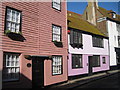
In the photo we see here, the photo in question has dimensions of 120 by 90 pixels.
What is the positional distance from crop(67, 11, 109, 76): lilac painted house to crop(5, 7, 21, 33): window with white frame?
673 centimetres

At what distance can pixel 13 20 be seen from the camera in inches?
351

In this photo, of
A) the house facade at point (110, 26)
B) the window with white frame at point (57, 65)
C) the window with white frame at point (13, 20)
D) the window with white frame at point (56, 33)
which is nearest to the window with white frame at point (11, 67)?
the window with white frame at point (13, 20)

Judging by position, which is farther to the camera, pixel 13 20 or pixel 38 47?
pixel 38 47

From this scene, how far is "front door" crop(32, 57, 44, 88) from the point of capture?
33.2 feet

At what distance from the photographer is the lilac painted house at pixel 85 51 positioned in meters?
15.1

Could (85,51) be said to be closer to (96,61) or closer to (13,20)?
(96,61)

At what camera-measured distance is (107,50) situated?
22.9m

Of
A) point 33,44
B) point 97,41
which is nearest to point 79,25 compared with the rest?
point 97,41

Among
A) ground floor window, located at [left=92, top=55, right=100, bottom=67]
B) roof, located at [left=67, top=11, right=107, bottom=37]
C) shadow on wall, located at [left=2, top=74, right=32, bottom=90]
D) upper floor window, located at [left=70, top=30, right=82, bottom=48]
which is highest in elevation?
roof, located at [left=67, top=11, right=107, bottom=37]

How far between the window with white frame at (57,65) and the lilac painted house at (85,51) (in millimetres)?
2156

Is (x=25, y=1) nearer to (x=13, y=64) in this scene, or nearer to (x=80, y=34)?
(x=13, y=64)

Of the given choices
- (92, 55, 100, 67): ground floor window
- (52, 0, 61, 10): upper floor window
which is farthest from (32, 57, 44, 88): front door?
(92, 55, 100, 67): ground floor window

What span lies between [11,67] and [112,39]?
20.3m

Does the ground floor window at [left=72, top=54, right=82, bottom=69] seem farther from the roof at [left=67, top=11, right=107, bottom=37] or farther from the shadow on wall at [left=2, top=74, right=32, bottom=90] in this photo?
the shadow on wall at [left=2, top=74, right=32, bottom=90]
